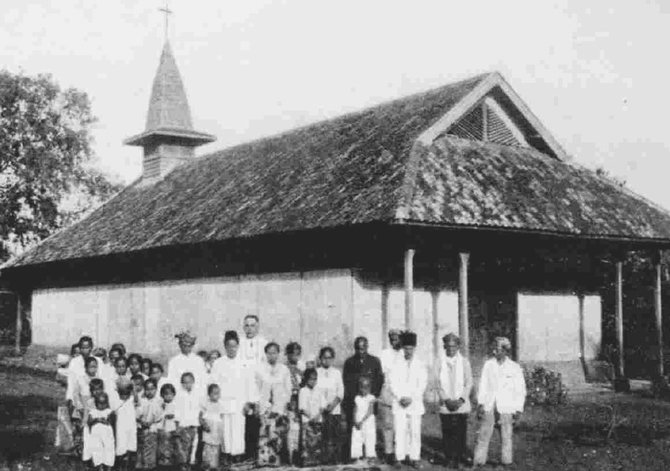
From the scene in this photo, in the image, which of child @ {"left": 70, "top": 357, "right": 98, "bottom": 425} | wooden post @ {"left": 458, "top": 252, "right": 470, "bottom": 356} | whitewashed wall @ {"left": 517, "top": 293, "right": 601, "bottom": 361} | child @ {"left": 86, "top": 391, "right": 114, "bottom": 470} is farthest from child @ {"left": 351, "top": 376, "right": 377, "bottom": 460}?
whitewashed wall @ {"left": 517, "top": 293, "right": 601, "bottom": 361}

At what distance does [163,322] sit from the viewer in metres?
21.8

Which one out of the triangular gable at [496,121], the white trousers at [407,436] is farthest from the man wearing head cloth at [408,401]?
the triangular gable at [496,121]

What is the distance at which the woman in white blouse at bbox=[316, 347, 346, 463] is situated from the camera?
10.8m

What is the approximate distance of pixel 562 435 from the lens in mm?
12898

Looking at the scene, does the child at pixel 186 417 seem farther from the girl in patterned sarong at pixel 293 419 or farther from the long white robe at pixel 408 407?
the long white robe at pixel 408 407

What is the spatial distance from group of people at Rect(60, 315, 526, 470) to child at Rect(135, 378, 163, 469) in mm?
12

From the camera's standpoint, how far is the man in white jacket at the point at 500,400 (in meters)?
10.8

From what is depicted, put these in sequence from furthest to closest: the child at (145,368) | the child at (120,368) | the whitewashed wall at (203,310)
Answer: the whitewashed wall at (203,310) < the child at (145,368) < the child at (120,368)

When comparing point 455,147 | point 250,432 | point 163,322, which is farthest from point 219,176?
point 250,432

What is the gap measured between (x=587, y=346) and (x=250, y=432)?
35.4 ft

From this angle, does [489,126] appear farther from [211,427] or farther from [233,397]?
[211,427]

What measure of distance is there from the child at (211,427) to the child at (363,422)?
1.72 m

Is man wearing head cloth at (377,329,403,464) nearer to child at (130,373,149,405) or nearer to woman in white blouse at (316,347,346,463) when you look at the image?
woman in white blouse at (316,347,346,463)

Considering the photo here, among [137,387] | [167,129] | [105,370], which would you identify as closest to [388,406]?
[137,387]
